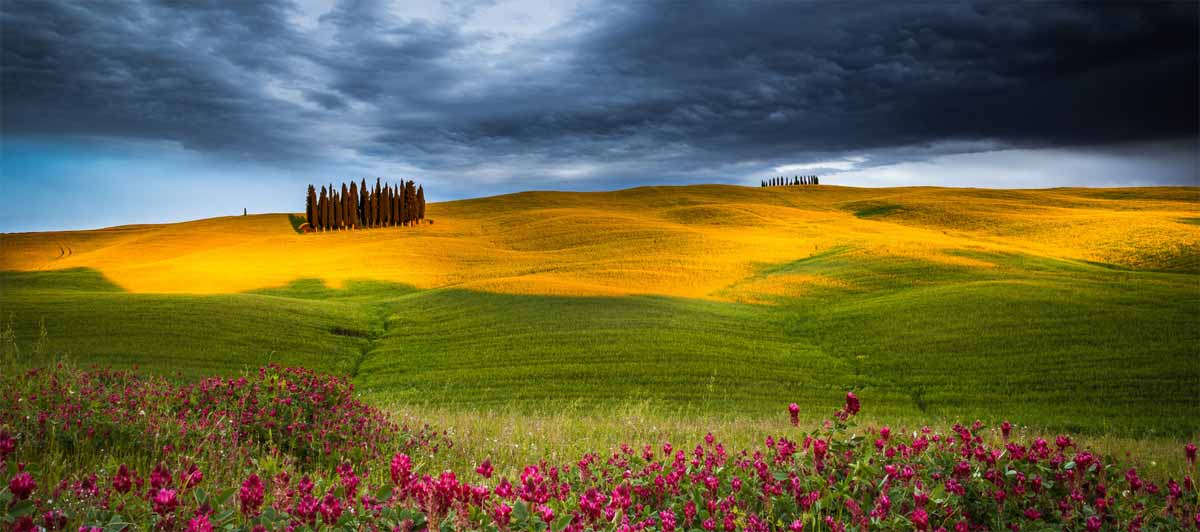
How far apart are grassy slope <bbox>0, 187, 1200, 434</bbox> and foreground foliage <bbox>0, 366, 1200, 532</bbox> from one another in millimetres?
8711

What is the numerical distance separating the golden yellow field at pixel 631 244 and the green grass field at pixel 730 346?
6.89 metres

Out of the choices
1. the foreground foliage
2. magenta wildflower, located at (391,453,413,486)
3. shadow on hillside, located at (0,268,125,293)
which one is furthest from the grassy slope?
magenta wildflower, located at (391,453,413,486)

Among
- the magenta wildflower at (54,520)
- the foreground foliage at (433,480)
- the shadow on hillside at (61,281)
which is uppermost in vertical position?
the magenta wildflower at (54,520)

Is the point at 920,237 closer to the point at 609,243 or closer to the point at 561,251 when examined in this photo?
the point at 609,243

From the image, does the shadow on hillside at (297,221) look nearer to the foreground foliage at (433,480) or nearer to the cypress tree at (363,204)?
the cypress tree at (363,204)

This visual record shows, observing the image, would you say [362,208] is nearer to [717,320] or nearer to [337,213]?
[337,213]

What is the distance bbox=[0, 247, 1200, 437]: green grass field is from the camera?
19.2 meters

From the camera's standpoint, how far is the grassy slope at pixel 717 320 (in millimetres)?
20328

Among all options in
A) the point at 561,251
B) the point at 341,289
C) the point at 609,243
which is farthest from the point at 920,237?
the point at 341,289

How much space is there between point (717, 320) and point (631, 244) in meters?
28.8

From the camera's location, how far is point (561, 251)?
59094mm

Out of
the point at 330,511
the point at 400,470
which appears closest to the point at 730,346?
the point at 400,470

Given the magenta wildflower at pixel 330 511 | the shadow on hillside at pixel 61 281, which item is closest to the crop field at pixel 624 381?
the magenta wildflower at pixel 330 511

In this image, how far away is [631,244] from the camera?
59.1 m
